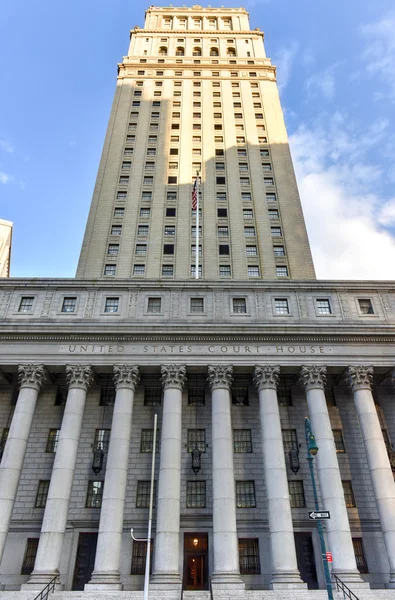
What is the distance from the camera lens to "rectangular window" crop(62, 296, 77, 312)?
3419cm

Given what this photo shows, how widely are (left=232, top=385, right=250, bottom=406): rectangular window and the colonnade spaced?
286 centimetres

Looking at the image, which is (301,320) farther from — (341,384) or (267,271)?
(267,271)

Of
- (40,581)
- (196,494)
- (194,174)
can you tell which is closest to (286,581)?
(196,494)

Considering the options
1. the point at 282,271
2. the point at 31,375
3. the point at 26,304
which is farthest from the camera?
the point at 282,271

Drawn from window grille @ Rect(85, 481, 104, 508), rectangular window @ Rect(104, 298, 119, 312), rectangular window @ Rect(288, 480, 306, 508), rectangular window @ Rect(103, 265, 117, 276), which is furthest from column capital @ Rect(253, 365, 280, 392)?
rectangular window @ Rect(103, 265, 117, 276)

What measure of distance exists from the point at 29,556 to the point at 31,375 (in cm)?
1118

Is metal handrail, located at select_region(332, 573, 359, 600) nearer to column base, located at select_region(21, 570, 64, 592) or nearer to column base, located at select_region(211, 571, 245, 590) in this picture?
column base, located at select_region(211, 571, 245, 590)

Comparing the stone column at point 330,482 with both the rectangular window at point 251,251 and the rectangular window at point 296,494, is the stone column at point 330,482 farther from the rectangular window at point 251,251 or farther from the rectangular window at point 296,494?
the rectangular window at point 251,251

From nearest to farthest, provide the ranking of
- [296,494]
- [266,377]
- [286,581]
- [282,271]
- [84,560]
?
[286,581] < [84,560] < [296,494] < [266,377] < [282,271]

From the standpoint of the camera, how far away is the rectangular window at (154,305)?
34.3 metres

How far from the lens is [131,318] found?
33.1m

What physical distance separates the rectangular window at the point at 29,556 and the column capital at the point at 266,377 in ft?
57.1

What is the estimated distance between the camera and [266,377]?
31.1 m

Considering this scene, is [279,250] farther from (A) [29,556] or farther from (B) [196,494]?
(A) [29,556]
